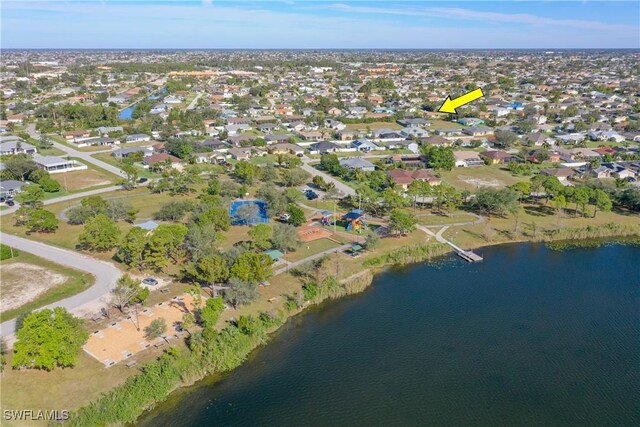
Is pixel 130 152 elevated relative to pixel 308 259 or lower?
elevated

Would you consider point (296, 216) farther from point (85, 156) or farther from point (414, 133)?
point (414, 133)

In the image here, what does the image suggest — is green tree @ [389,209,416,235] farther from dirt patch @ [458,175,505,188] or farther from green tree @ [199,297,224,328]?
dirt patch @ [458,175,505,188]

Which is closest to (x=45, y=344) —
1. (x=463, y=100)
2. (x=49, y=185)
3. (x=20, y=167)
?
(x=463, y=100)

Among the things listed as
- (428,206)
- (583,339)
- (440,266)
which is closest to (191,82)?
(428,206)

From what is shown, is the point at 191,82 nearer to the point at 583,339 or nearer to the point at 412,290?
the point at 412,290

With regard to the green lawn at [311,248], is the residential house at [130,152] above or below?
above

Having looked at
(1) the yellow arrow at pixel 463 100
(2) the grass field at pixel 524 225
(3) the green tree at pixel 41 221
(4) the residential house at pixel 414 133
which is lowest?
(2) the grass field at pixel 524 225

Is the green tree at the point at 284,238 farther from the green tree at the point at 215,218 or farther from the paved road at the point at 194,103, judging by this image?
the paved road at the point at 194,103
